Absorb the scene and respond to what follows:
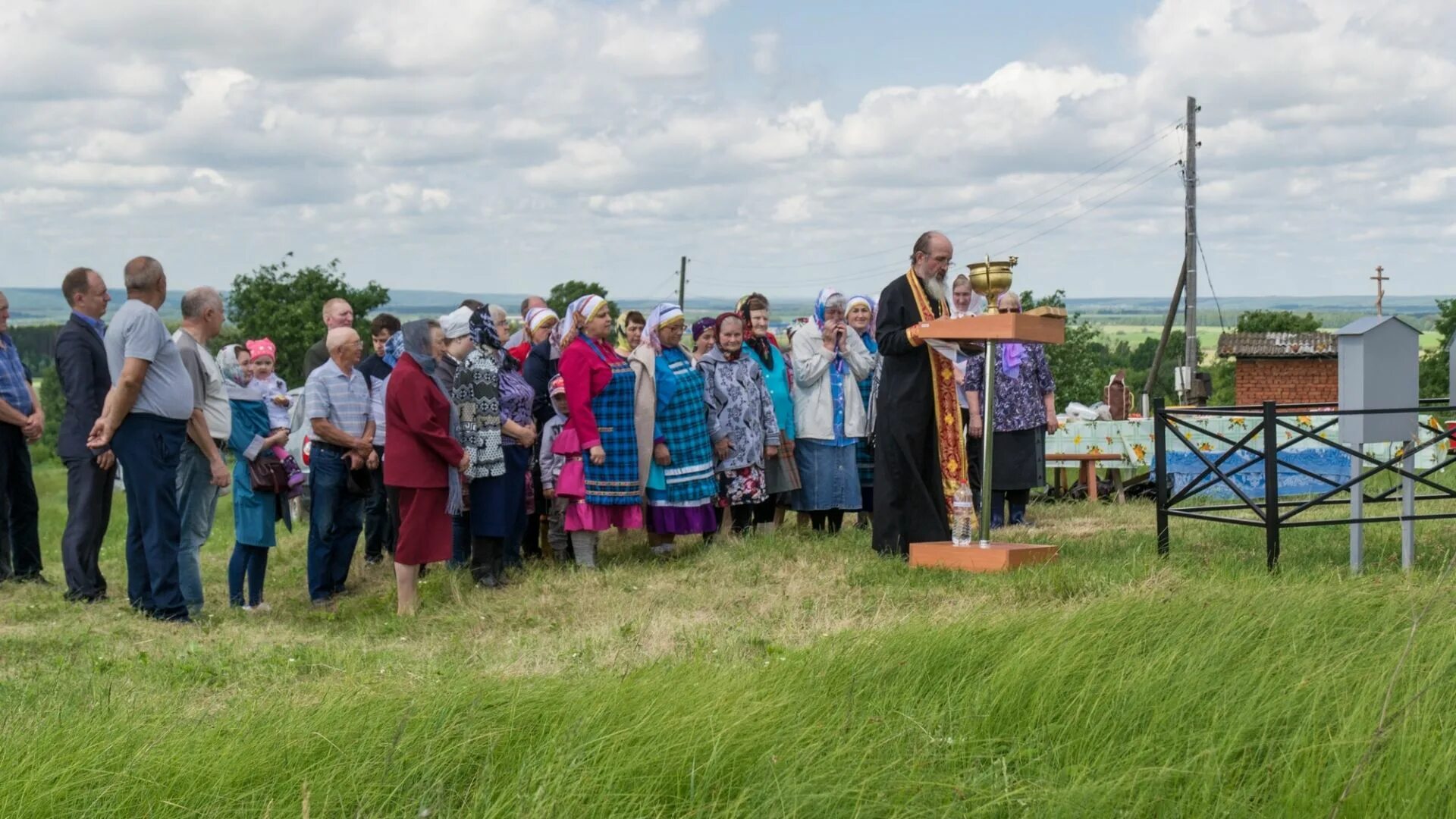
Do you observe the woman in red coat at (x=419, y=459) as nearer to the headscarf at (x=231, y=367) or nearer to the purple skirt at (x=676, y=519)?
the headscarf at (x=231, y=367)

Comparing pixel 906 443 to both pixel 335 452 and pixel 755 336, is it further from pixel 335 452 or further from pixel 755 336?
pixel 335 452

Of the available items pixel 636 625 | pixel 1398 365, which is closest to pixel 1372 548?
pixel 1398 365

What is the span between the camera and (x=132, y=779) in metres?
4.07

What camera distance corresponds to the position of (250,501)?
8.85m

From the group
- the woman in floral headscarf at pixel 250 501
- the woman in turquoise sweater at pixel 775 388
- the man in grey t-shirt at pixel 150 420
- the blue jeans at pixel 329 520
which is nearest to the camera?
the man in grey t-shirt at pixel 150 420

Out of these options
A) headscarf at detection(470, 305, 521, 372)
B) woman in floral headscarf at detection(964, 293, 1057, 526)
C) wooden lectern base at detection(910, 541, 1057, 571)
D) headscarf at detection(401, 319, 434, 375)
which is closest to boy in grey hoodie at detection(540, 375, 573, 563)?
headscarf at detection(470, 305, 521, 372)

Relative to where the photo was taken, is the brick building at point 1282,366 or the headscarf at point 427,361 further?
the brick building at point 1282,366

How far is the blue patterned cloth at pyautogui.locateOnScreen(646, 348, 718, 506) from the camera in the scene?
9.77 metres

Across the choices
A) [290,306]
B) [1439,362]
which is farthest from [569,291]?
[1439,362]

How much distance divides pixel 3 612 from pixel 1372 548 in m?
7.96

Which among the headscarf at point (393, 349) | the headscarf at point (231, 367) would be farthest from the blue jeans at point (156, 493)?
the headscarf at point (393, 349)

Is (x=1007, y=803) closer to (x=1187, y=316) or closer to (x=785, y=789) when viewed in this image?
(x=785, y=789)

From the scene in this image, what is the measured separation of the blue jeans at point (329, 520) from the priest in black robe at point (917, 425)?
3.30 metres

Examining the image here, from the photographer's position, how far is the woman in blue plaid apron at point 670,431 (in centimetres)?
966
